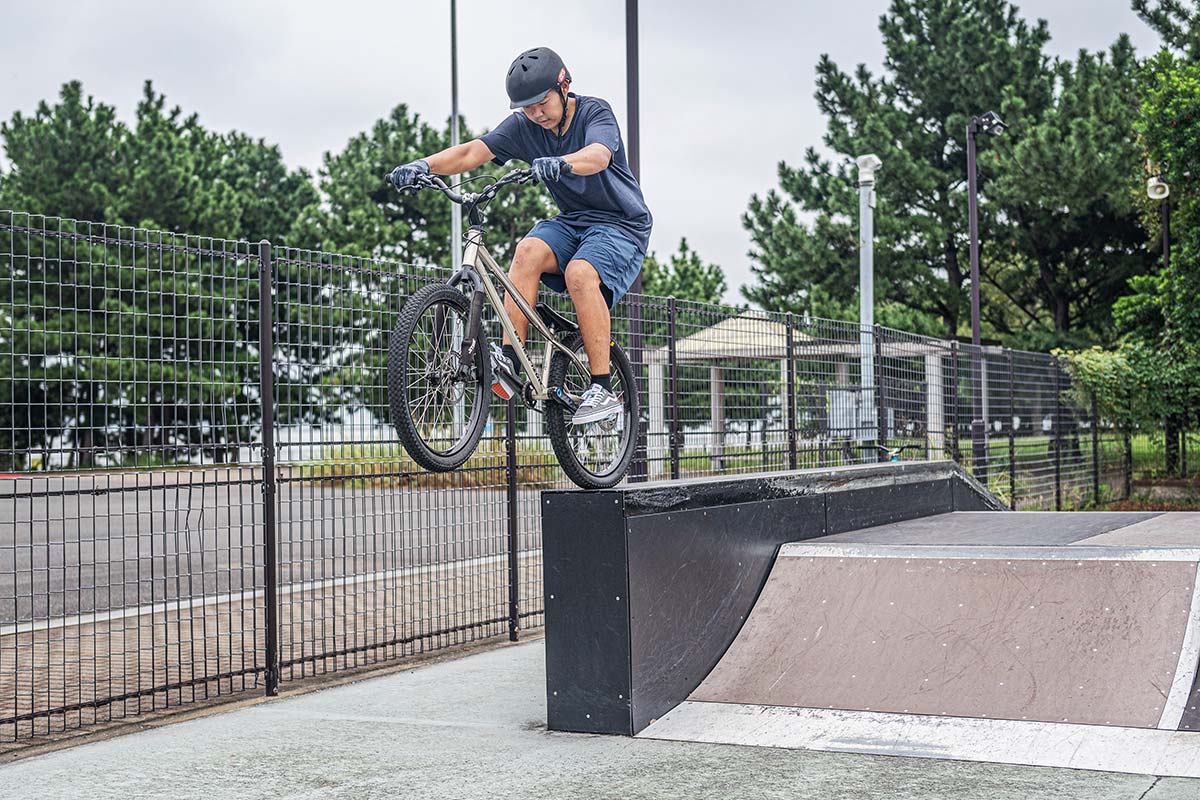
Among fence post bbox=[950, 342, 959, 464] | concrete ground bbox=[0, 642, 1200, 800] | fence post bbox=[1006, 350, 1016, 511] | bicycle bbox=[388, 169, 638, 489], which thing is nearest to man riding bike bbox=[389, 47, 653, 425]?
bicycle bbox=[388, 169, 638, 489]

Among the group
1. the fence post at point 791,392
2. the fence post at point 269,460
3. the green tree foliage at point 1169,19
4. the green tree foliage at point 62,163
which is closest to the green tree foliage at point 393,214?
the green tree foliage at point 62,163

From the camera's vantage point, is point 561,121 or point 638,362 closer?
point 561,121

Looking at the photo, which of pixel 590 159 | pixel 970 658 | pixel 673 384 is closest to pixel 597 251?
pixel 590 159

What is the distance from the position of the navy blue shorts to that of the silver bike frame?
0.98 ft

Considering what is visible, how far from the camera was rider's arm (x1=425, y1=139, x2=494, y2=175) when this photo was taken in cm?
578

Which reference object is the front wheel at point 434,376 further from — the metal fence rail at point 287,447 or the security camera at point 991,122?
the security camera at point 991,122

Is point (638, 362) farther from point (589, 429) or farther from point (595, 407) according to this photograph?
point (595, 407)

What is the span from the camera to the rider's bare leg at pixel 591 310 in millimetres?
5906

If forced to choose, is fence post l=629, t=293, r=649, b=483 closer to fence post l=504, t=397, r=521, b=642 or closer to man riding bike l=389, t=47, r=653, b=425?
fence post l=504, t=397, r=521, b=642

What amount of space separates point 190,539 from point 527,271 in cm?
482

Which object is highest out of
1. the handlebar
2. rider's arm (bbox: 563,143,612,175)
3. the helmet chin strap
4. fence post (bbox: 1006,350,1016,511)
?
the helmet chin strap

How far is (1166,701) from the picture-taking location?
18.7 feet

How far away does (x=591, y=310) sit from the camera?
5.96 meters

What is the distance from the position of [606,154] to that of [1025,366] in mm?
16999
